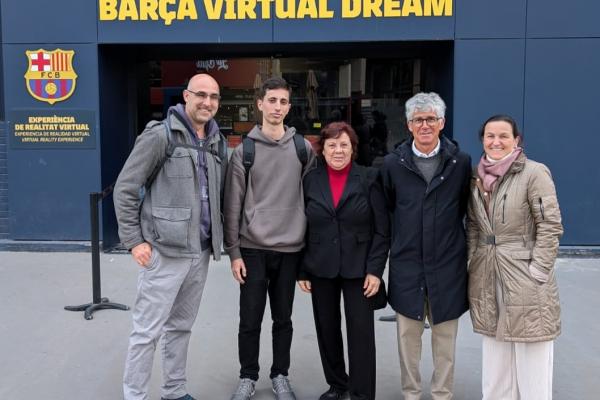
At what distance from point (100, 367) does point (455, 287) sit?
253cm

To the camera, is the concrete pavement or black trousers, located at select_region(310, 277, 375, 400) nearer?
black trousers, located at select_region(310, 277, 375, 400)

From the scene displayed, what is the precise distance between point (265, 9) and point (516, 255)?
5.15 m

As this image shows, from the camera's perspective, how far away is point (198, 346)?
4871 mm

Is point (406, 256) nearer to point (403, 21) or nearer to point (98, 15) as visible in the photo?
point (403, 21)

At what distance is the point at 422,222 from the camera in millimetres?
3459

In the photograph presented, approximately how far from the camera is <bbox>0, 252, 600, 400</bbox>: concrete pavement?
4121 millimetres

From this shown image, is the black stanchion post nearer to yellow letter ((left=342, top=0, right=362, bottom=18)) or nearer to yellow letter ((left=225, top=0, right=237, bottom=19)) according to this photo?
yellow letter ((left=225, top=0, right=237, bottom=19))

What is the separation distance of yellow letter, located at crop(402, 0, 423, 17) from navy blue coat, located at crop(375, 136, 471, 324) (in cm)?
432

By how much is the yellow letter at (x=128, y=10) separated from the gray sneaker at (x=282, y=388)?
17.0ft

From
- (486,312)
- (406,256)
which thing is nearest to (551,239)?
(486,312)

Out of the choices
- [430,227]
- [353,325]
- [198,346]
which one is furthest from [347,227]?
[198,346]

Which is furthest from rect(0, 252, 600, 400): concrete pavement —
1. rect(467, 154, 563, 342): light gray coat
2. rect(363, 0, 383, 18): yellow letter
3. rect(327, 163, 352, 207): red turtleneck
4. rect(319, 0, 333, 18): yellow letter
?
rect(363, 0, 383, 18): yellow letter

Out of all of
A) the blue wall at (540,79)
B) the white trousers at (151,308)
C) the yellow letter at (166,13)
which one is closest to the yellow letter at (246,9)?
the yellow letter at (166,13)

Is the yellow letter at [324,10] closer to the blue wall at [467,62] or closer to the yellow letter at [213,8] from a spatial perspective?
the blue wall at [467,62]
